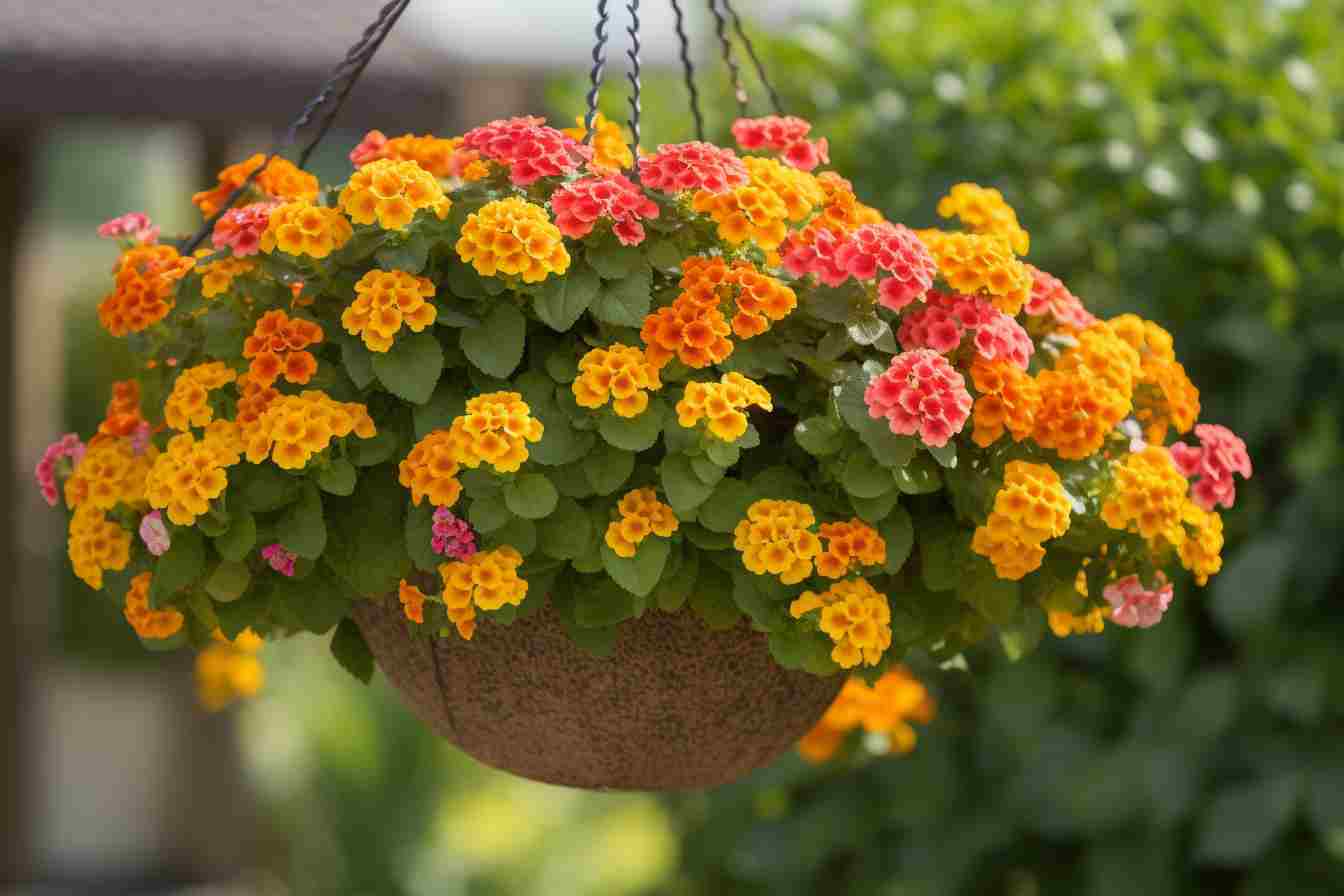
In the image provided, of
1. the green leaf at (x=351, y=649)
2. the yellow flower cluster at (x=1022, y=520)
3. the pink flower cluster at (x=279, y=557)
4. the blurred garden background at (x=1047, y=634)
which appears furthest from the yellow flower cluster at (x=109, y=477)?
the blurred garden background at (x=1047, y=634)

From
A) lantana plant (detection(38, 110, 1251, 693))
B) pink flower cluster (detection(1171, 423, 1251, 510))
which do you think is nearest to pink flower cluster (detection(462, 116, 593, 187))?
lantana plant (detection(38, 110, 1251, 693))

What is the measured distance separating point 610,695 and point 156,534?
14.6 inches

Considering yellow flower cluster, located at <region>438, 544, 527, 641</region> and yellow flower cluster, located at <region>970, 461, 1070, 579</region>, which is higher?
yellow flower cluster, located at <region>970, 461, 1070, 579</region>

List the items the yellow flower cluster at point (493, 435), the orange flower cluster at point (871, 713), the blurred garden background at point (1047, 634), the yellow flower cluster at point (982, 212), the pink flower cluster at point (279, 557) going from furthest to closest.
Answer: the blurred garden background at point (1047, 634)
the orange flower cluster at point (871, 713)
the yellow flower cluster at point (982, 212)
the pink flower cluster at point (279, 557)
the yellow flower cluster at point (493, 435)

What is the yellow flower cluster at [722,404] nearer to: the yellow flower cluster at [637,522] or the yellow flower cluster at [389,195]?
the yellow flower cluster at [637,522]

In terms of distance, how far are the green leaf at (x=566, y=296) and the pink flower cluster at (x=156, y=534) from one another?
1.09ft

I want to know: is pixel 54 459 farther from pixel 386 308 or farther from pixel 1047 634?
pixel 1047 634

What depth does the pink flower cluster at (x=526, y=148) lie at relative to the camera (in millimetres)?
1298

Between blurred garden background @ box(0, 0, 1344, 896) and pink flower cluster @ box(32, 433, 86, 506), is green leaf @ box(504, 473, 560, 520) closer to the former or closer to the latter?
pink flower cluster @ box(32, 433, 86, 506)

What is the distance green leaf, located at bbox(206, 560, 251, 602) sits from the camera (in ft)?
4.37

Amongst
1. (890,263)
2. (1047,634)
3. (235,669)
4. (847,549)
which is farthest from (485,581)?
(1047,634)

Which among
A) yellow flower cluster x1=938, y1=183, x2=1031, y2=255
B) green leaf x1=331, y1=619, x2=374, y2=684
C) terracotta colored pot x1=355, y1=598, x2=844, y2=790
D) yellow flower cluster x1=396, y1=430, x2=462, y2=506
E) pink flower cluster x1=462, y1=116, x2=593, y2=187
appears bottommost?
green leaf x1=331, y1=619, x2=374, y2=684

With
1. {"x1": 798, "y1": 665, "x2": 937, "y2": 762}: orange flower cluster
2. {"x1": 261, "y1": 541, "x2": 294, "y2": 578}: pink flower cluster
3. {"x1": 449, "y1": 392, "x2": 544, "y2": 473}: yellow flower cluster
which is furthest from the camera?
{"x1": 798, "y1": 665, "x2": 937, "y2": 762}: orange flower cluster

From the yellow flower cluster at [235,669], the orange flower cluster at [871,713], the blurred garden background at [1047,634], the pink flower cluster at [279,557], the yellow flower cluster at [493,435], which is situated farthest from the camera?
the blurred garden background at [1047,634]
